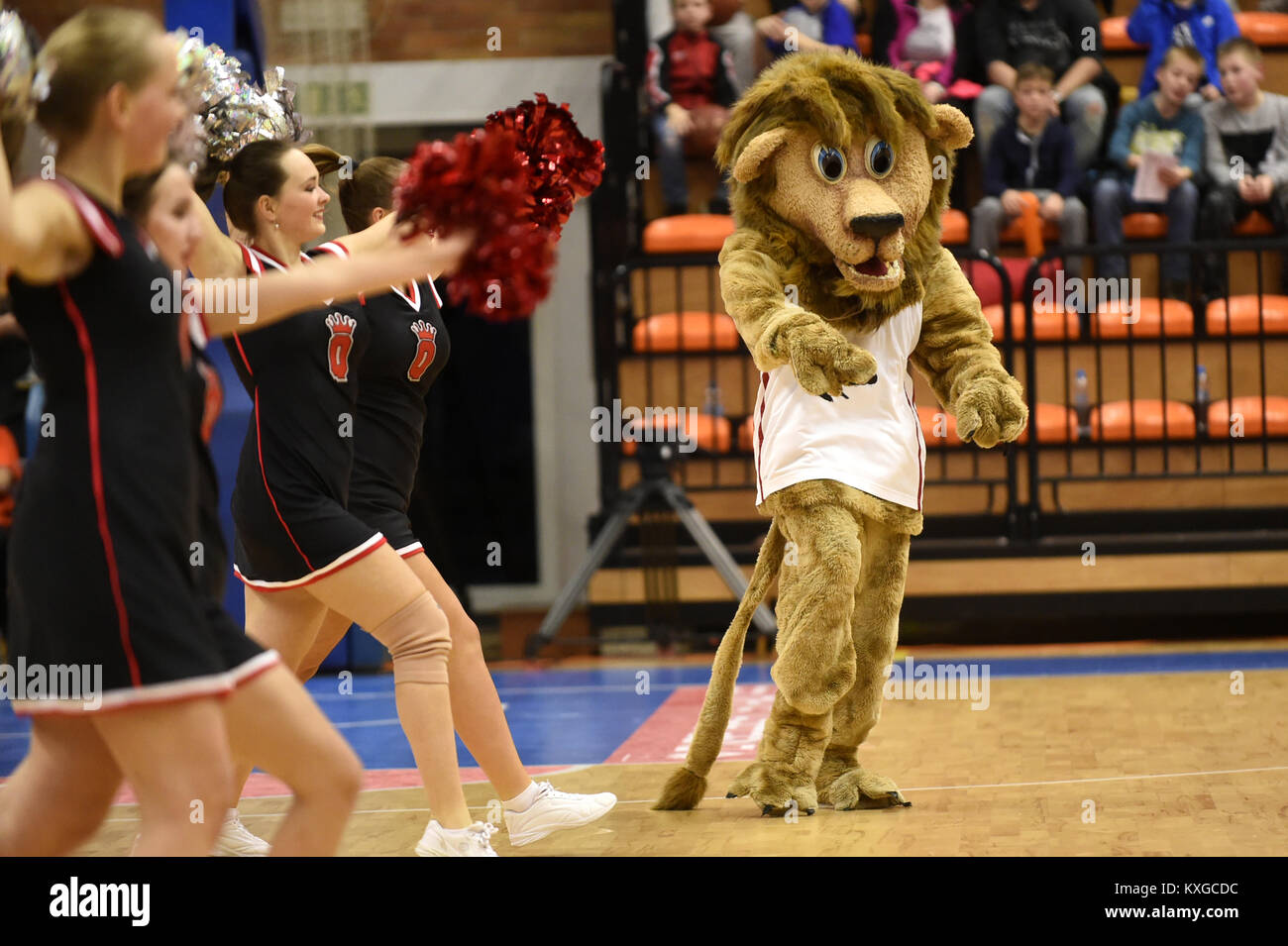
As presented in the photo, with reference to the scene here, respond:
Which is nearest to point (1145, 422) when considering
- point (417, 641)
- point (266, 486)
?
point (417, 641)

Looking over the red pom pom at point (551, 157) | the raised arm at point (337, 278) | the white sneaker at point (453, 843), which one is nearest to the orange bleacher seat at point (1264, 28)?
the red pom pom at point (551, 157)

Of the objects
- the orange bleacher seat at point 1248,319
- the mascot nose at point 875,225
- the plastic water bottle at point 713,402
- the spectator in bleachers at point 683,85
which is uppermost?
the spectator in bleachers at point 683,85

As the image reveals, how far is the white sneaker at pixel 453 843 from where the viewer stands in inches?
122

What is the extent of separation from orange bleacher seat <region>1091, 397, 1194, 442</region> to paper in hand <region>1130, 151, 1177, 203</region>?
4.27 ft

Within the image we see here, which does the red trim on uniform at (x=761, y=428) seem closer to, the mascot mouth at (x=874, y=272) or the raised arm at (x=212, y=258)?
the mascot mouth at (x=874, y=272)

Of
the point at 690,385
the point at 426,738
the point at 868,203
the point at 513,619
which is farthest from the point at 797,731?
the point at 513,619

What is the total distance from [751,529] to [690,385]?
2.93 ft

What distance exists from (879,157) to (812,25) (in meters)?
5.24

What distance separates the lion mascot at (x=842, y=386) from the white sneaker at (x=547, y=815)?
41 cm

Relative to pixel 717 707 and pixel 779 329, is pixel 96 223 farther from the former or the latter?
pixel 717 707

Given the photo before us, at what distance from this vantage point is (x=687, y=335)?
809 cm

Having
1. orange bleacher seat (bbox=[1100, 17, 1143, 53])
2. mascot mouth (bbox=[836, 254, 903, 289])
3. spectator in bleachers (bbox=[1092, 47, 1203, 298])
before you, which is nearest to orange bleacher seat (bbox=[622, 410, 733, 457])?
spectator in bleachers (bbox=[1092, 47, 1203, 298])

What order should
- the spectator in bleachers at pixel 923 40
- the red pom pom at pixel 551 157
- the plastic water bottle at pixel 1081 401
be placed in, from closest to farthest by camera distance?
the red pom pom at pixel 551 157
the plastic water bottle at pixel 1081 401
the spectator in bleachers at pixel 923 40
